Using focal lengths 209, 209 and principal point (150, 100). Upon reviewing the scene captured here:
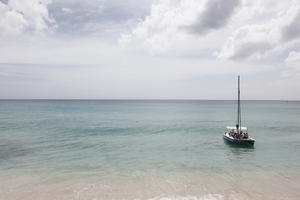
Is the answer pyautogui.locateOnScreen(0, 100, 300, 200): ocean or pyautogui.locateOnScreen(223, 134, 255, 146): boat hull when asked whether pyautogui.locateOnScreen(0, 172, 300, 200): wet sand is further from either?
pyautogui.locateOnScreen(223, 134, 255, 146): boat hull

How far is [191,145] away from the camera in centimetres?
3009

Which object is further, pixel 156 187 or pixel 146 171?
pixel 146 171

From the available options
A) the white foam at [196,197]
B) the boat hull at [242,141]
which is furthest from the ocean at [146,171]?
the boat hull at [242,141]

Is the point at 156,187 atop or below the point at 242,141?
below

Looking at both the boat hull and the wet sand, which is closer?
the wet sand

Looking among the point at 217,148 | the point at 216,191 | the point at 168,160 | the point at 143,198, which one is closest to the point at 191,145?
the point at 217,148

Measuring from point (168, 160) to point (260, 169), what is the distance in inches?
345

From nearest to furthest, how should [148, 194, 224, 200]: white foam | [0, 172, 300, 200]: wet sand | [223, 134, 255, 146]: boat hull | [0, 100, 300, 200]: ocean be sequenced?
[148, 194, 224, 200]: white foam
[0, 172, 300, 200]: wet sand
[0, 100, 300, 200]: ocean
[223, 134, 255, 146]: boat hull

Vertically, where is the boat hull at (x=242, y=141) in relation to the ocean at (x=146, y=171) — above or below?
above

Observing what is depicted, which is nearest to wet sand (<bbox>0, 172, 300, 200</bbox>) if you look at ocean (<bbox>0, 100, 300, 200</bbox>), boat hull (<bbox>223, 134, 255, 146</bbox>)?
ocean (<bbox>0, 100, 300, 200</bbox>)

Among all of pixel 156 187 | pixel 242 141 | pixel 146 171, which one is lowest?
pixel 146 171

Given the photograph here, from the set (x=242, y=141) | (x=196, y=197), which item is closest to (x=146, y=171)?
(x=196, y=197)

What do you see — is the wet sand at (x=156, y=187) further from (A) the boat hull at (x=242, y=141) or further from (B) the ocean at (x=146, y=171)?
(A) the boat hull at (x=242, y=141)

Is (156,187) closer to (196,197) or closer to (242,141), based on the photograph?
(196,197)
